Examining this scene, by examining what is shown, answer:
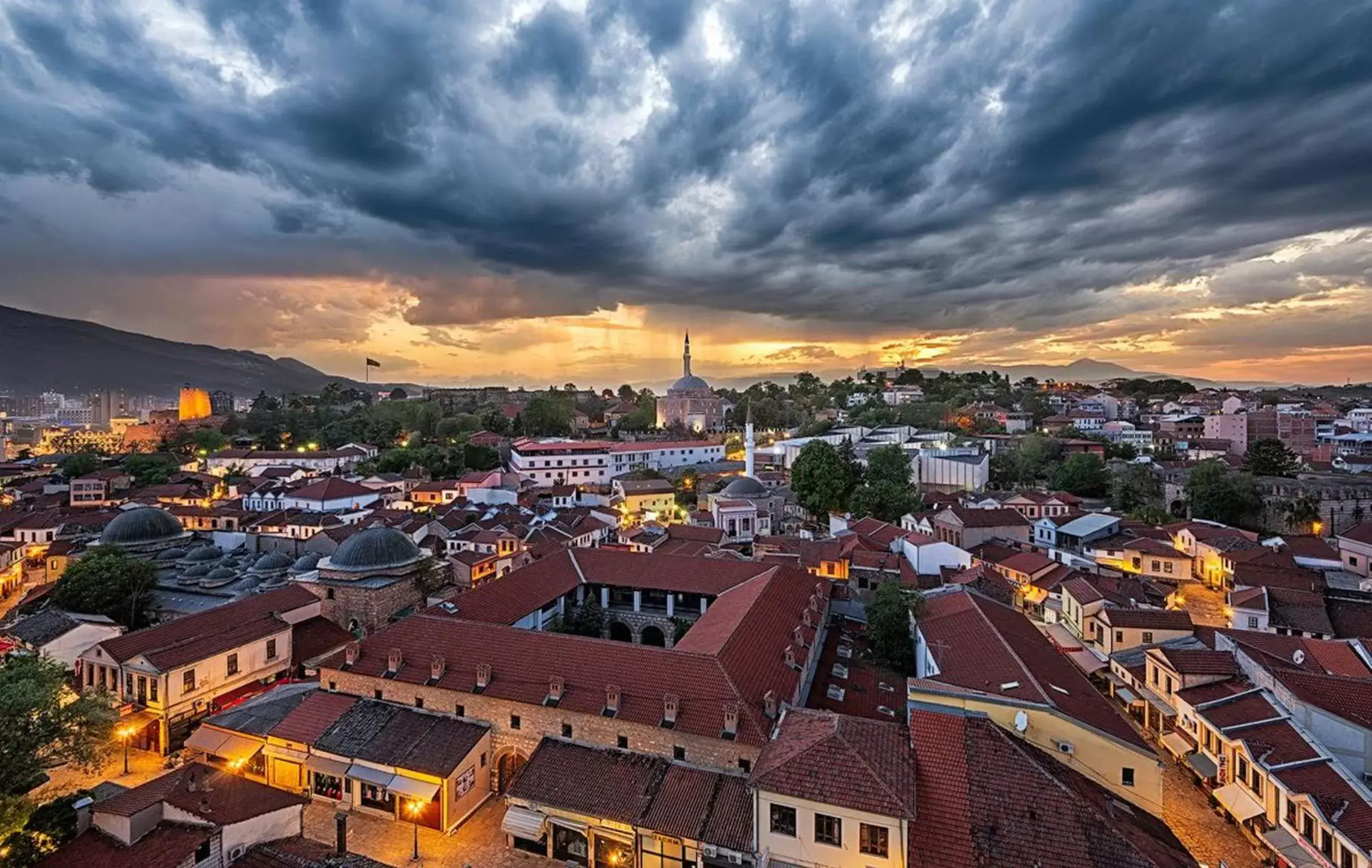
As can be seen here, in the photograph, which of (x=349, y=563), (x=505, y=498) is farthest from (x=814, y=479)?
(x=349, y=563)

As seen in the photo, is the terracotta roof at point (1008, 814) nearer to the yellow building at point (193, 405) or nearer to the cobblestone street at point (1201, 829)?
the cobblestone street at point (1201, 829)

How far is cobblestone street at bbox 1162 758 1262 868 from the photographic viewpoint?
1672 cm

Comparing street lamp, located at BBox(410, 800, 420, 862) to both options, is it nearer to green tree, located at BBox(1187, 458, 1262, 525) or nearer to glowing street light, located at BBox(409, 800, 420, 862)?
glowing street light, located at BBox(409, 800, 420, 862)

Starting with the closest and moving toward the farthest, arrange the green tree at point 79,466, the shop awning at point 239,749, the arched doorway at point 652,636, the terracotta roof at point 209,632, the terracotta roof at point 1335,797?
the terracotta roof at point 1335,797 < the shop awning at point 239,749 < the terracotta roof at point 209,632 < the arched doorway at point 652,636 < the green tree at point 79,466

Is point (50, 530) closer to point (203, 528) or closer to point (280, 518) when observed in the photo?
point (203, 528)

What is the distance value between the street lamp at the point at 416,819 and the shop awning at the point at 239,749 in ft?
20.4

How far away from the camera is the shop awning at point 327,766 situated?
18.1m

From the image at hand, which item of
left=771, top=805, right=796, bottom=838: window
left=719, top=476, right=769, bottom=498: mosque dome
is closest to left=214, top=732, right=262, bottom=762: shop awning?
left=771, top=805, right=796, bottom=838: window

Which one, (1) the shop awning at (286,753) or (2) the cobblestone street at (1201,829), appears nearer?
(2) the cobblestone street at (1201,829)

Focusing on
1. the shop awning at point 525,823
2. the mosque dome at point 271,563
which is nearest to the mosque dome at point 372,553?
the mosque dome at point 271,563

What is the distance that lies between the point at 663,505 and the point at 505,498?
14796 mm

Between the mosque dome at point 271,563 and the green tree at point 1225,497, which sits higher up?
the green tree at point 1225,497

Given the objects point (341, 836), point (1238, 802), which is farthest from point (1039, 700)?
point (341, 836)

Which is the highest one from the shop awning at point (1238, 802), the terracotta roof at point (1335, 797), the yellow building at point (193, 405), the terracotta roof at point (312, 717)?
the yellow building at point (193, 405)
